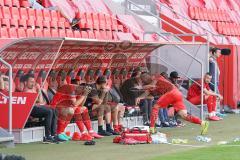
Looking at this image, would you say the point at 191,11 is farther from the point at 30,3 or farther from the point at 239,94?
the point at 30,3

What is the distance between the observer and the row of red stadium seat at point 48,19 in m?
21.9

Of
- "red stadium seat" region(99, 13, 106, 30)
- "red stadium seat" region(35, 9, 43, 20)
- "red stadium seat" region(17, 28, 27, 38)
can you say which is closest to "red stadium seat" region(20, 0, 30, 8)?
"red stadium seat" region(35, 9, 43, 20)

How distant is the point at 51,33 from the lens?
73.3 ft

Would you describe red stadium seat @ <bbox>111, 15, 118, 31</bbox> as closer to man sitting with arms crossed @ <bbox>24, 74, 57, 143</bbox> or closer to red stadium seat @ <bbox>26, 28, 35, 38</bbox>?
red stadium seat @ <bbox>26, 28, 35, 38</bbox>

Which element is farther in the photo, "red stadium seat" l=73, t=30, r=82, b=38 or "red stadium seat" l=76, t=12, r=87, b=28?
"red stadium seat" l=76, t=12, r=87, b=28

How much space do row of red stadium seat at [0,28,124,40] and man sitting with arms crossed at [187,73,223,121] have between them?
2.65 metres

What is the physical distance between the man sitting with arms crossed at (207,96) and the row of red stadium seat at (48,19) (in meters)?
3.00

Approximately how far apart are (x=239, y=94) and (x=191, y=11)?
275 inches

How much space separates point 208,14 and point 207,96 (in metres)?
12.4

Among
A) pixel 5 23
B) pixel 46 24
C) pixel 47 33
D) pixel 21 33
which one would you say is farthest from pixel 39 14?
pixel 21 33

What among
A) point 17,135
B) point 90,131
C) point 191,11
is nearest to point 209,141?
point 90,131

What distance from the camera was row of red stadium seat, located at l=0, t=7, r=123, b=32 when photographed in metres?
21.9

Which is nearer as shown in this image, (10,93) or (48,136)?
(10,93)

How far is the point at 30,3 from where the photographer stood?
78.3 ft
